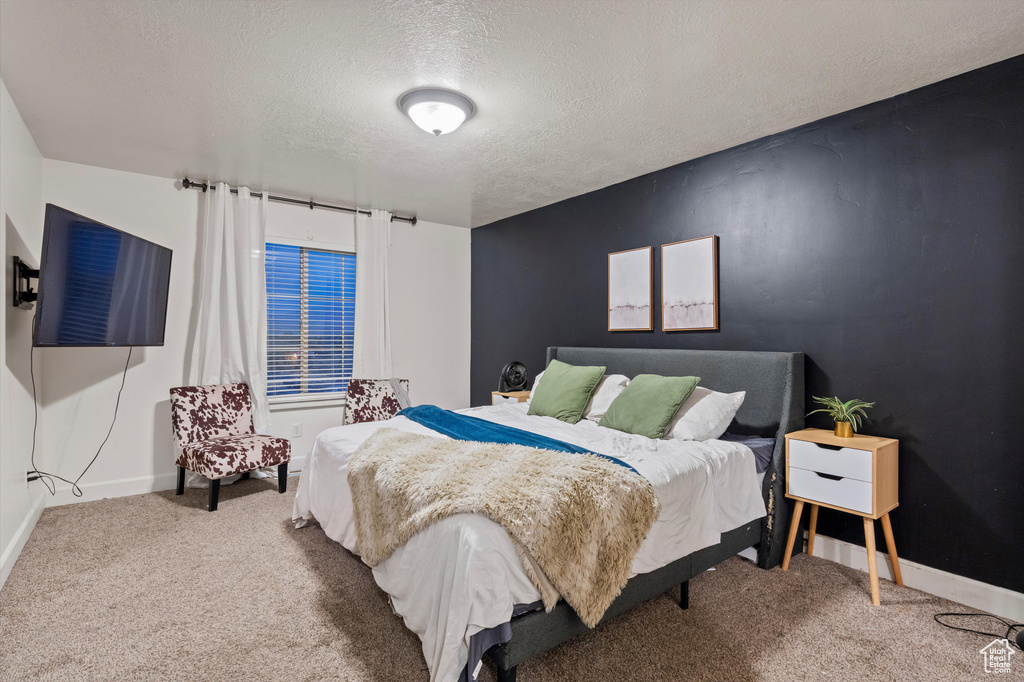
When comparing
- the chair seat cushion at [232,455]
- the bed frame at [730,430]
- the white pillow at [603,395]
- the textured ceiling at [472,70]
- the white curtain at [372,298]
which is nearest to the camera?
the bed frame at [730,430]

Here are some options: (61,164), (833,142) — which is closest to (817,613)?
(833,142)

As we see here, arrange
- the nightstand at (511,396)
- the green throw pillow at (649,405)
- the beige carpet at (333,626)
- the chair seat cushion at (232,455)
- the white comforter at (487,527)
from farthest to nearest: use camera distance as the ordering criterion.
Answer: the nightstand at (511,396) < the chair seat cushion at (232,455) < the green throw pillow at (649,405) < the beige carpet at (333,626) < the white comforter at (487,527)

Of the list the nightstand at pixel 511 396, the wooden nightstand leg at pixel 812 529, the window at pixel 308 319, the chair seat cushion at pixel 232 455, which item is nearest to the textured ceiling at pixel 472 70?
the window at pixel 308 319

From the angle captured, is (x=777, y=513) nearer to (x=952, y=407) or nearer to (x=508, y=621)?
(x=952, y=407)

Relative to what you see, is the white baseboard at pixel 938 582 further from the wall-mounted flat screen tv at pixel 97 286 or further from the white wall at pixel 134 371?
the wall-mounted flat screen tv at pixel 97 286

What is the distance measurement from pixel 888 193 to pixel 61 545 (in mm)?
4996

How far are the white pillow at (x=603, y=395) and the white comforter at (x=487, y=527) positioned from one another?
105 mm

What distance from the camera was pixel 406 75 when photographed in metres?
2.49

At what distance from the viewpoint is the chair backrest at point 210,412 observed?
384 cm

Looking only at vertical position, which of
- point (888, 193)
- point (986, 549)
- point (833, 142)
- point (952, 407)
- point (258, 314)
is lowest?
point (986, 549)

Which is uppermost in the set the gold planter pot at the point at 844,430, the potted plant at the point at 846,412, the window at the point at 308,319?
the window at the point at 308,319

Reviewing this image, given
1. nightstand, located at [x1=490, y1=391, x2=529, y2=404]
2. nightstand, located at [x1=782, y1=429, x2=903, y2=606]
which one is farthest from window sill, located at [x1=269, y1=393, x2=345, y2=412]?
nightstand, located at [x1=782, y1=429, x2=903, y2=606]

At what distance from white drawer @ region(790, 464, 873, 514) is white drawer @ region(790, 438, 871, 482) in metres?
0.02

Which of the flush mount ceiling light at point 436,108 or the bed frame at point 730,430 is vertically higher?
the flush mount ceiling light at point 436,108
